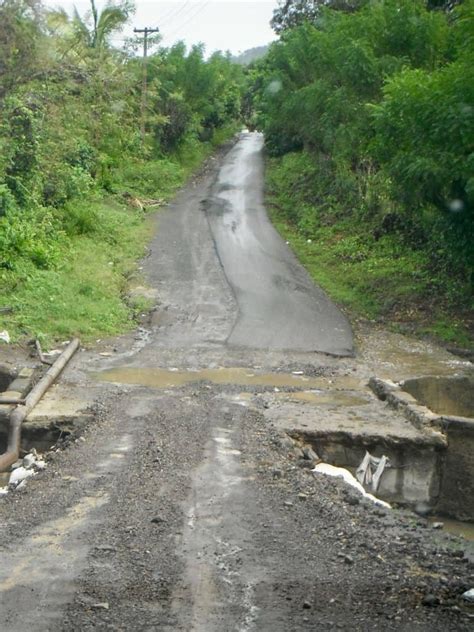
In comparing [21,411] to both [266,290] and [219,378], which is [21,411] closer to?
[219,378]

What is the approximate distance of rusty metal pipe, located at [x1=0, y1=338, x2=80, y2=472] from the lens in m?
11.0

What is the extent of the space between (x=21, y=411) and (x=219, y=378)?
11.4 ft

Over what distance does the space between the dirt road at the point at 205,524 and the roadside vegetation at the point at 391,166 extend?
10.4 ft


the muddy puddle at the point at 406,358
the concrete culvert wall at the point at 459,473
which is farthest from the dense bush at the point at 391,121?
the concrete culvert wall at the point at 459,473

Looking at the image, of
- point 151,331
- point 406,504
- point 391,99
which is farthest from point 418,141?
point 406,504

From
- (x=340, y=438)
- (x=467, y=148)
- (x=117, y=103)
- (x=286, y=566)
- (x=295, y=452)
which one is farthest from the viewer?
(x=117, y=103)

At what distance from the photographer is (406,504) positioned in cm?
1154

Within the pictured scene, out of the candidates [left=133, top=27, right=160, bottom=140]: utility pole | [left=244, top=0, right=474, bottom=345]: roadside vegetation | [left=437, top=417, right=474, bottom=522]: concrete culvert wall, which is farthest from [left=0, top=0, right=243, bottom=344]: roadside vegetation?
[left=437, top=417, right=474, bottom=522]: concrete culvert wall

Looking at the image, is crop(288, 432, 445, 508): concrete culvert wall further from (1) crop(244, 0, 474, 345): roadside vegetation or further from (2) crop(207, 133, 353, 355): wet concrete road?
(1) crop(244, 0, 474, 345): roadside vegetation

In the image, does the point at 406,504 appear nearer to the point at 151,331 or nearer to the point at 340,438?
the point at 340,438

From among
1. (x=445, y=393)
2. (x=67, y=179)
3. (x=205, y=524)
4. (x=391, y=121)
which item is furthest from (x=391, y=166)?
(x=205, y=524)

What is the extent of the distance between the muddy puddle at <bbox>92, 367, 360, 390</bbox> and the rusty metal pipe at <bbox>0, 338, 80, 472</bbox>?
69 cm

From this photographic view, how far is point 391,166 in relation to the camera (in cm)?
1652

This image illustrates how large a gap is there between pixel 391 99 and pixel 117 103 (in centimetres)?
1294
